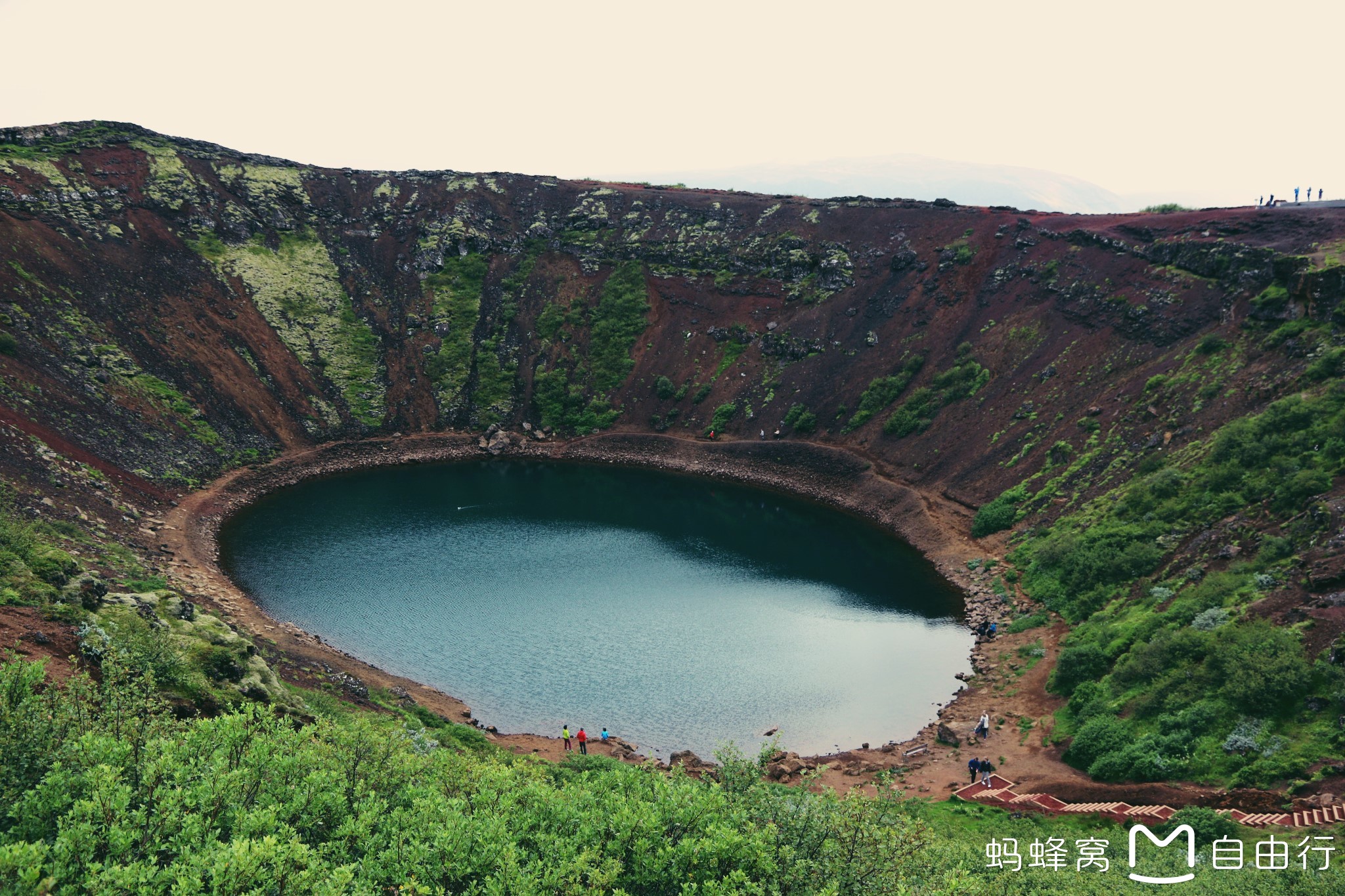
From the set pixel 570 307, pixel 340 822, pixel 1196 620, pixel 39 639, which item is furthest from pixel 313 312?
pixel 1196 620

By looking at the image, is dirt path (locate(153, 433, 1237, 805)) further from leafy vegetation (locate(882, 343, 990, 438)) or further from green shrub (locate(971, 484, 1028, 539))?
leafy vegetation (locate(882, 343, 990, 438))

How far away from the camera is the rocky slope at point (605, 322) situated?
63.8m

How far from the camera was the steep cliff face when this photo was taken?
71.2 metres

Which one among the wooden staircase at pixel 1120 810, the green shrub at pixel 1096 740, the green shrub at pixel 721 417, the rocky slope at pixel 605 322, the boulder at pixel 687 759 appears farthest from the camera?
the green shrub at pixel 721 417

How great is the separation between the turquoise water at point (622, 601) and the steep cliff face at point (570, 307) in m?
12.7

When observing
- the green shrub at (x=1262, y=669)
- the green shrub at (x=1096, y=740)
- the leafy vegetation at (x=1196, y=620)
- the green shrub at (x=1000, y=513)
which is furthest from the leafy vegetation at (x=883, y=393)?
the green shrub at (x=1262, y=669)

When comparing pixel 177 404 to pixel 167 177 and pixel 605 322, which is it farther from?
pixel 605 322

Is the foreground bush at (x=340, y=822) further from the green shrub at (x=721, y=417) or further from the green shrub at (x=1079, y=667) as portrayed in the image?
the green shrub at (x=721, y=417)

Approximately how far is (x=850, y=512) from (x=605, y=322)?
4129 cm

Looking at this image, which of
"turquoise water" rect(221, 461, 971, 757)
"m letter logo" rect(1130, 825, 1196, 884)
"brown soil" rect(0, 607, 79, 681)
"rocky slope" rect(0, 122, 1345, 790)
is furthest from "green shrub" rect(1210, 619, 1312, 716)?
"brown soil" rect(0, 607, 79, 681)

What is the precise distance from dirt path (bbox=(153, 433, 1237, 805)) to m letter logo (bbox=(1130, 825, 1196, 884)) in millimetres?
3123

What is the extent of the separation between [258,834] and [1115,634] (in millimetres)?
42609

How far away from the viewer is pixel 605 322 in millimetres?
101312

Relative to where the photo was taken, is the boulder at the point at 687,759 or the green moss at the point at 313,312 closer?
the boulder at the point at 687,759
